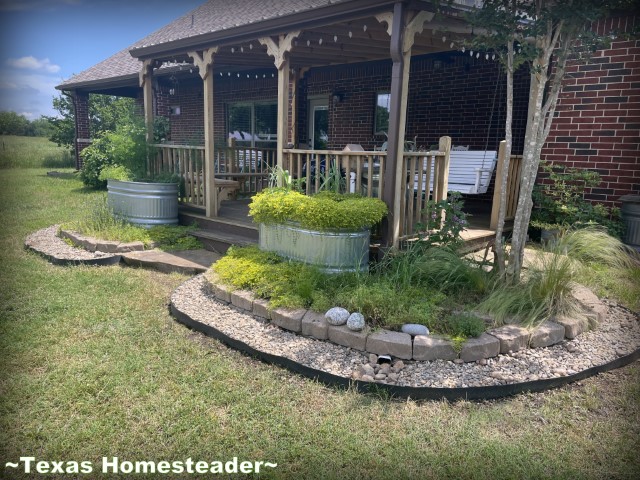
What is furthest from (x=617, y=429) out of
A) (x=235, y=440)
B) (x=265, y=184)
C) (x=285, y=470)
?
(x=265, y=184)

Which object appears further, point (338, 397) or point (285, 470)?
point (338, 397)

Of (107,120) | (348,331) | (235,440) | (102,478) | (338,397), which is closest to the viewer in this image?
(102,478)

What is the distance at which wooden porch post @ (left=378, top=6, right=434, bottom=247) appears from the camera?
4320mm

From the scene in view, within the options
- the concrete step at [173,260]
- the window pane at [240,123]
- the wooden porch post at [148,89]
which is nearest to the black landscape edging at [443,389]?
the concrete step at [173,260]

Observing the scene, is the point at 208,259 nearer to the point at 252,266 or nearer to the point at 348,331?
the point at 252,266

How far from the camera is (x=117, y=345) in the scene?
3.52 meters

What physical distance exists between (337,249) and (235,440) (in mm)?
2287

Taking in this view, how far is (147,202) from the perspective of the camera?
22.6ft

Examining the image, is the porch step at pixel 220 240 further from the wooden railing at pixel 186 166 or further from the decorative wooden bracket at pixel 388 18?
the decorative wooden bracket at pixel 388 18

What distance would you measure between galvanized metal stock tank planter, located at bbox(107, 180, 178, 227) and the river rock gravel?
3.22 meters

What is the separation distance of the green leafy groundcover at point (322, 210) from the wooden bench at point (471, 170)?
104 inches

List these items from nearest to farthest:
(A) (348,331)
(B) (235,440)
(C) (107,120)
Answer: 1. (B) (235,440)
2. (A) (348,331)
3. (C) (107,120)

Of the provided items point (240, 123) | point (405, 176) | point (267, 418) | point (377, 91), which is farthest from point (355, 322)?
point (240, 123)

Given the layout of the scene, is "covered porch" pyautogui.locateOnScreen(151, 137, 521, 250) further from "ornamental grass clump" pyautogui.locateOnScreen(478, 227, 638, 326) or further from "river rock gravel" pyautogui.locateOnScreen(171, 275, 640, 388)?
"river rock gravel" pyautogui.locateOnScreen(171, 275, 640, 388)
